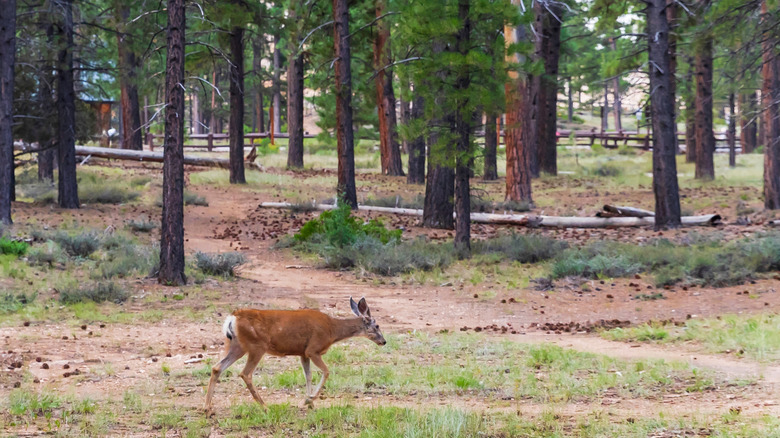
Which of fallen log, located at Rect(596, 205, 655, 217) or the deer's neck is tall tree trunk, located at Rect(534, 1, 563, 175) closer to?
fallen log, located at Rect(596, 205, 655, 217)

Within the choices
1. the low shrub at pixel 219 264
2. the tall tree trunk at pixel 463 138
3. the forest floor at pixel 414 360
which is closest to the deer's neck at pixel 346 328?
the forest floor at pixel 414 360

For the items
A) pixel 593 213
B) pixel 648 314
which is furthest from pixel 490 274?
pixel 593 213

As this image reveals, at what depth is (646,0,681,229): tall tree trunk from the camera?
69.1 feet

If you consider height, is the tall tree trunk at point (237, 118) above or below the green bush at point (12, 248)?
above

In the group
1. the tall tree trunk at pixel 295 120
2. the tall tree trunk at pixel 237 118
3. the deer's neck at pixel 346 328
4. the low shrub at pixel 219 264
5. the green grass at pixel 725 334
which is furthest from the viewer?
the tall tree trunk at pixel 295 120

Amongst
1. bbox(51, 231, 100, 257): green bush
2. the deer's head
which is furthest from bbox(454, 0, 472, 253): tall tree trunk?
the deer's head

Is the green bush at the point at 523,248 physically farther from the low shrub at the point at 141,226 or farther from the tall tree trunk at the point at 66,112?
the tall tree trunk at the point at 66,112

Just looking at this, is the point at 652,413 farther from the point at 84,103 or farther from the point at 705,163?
the point at 705,163

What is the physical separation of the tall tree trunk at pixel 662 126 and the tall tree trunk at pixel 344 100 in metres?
8.00

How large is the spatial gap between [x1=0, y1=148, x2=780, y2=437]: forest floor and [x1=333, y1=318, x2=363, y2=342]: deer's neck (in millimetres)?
596

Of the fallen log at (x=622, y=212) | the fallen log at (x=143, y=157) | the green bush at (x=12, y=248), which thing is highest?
the fallen log at (x=143, y=157)

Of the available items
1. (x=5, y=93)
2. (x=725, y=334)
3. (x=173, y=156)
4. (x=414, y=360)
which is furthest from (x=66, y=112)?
(x=725, y=334)

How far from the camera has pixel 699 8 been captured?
77.7ft

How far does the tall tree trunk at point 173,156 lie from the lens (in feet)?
49.1
